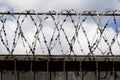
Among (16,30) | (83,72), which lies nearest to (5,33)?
(16,30)

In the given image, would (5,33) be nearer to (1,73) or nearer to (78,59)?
(1,73)

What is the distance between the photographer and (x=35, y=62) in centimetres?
1431

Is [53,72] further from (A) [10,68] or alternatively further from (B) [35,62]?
(A) [10,68]

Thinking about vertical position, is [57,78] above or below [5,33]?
below

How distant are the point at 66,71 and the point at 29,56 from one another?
5.29ft

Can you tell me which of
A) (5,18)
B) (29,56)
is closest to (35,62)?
(29,56)

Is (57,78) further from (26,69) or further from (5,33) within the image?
(5,33)

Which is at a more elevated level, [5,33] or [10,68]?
[5,33]

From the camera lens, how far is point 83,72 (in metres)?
14.2

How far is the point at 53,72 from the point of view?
46.8 feet

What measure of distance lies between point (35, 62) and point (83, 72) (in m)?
1.99

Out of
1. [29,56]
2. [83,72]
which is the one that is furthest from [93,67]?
[29,56]

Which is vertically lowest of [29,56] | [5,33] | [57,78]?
[57,78]

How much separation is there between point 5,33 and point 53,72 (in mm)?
2627
